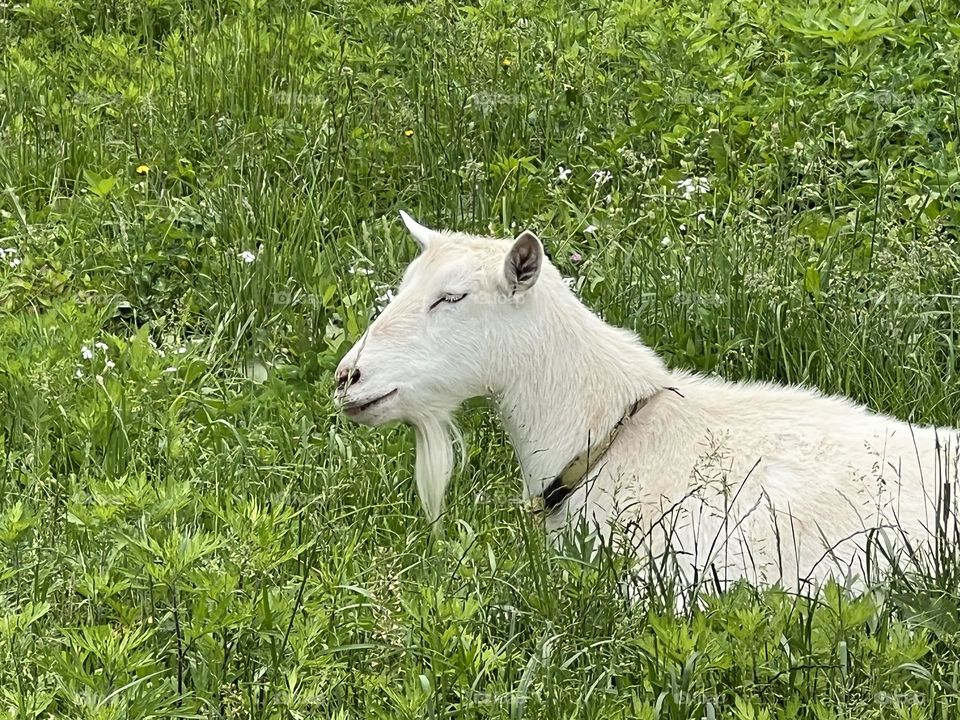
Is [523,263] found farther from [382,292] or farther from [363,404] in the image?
[382,292]

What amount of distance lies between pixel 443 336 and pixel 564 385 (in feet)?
1.40

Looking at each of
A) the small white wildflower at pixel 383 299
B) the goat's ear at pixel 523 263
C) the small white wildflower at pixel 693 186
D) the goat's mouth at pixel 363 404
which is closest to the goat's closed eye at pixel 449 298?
the goat's ear at pixel 523 263

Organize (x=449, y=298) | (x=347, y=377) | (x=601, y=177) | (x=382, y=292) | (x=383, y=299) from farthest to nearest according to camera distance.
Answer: (x=601, y=177)
(x=382, y=292)
(x=383, y=299)
(x=449, y=298)
(x=347, y=377)

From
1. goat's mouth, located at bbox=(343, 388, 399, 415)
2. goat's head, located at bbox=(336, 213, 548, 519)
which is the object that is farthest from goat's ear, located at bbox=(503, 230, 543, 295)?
goat's mouth, located at bbox=(343, 388, 399, 415)

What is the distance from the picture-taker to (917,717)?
3256 mm

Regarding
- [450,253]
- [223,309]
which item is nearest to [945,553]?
[450,253]

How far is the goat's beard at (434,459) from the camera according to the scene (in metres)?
4.98

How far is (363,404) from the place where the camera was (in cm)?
477

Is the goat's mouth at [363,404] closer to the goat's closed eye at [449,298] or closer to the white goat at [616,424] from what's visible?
the white goat at [616,424]

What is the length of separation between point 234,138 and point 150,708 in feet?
15.3

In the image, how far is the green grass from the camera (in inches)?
141

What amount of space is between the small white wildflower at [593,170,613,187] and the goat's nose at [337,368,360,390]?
8.38 feet

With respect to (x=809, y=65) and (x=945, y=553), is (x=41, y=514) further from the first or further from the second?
(x=809, y=65)

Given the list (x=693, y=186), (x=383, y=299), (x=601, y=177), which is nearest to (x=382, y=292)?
(x=383, y=299)
